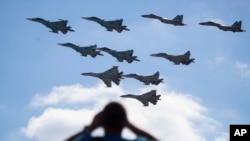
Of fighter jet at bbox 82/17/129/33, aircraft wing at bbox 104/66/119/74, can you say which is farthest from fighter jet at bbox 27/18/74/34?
aircraft wing at bbox 104/66/119/74

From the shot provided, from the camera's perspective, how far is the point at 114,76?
318 ft

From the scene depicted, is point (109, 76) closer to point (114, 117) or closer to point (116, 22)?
point (116, 22)

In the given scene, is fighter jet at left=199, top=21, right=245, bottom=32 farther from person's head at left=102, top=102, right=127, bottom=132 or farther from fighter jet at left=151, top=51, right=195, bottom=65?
person's head at left=102, top=102, right=127, bottom=132

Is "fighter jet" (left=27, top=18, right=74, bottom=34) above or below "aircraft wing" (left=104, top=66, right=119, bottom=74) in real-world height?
above

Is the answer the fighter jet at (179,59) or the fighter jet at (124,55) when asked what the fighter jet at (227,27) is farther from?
the fighter jet at (124,55)

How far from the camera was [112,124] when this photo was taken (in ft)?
26.9

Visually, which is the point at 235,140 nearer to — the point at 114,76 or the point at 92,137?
the point at 92,137

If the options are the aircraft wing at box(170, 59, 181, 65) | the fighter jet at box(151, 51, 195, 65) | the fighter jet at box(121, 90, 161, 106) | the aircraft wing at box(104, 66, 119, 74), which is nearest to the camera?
the aircraft wing at box(170, 59, 181, 65)

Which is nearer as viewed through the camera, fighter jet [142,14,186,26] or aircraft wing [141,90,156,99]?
fighter jet [142,14,186,26]

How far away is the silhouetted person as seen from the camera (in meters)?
7.95

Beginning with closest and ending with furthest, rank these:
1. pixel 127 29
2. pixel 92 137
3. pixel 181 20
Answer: pixel 92 137
pixel 127 29
pixel 181 20

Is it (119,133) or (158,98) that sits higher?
(158,98)

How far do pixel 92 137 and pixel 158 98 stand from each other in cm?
9627

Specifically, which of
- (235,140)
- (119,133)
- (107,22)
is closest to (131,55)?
(107,22)
